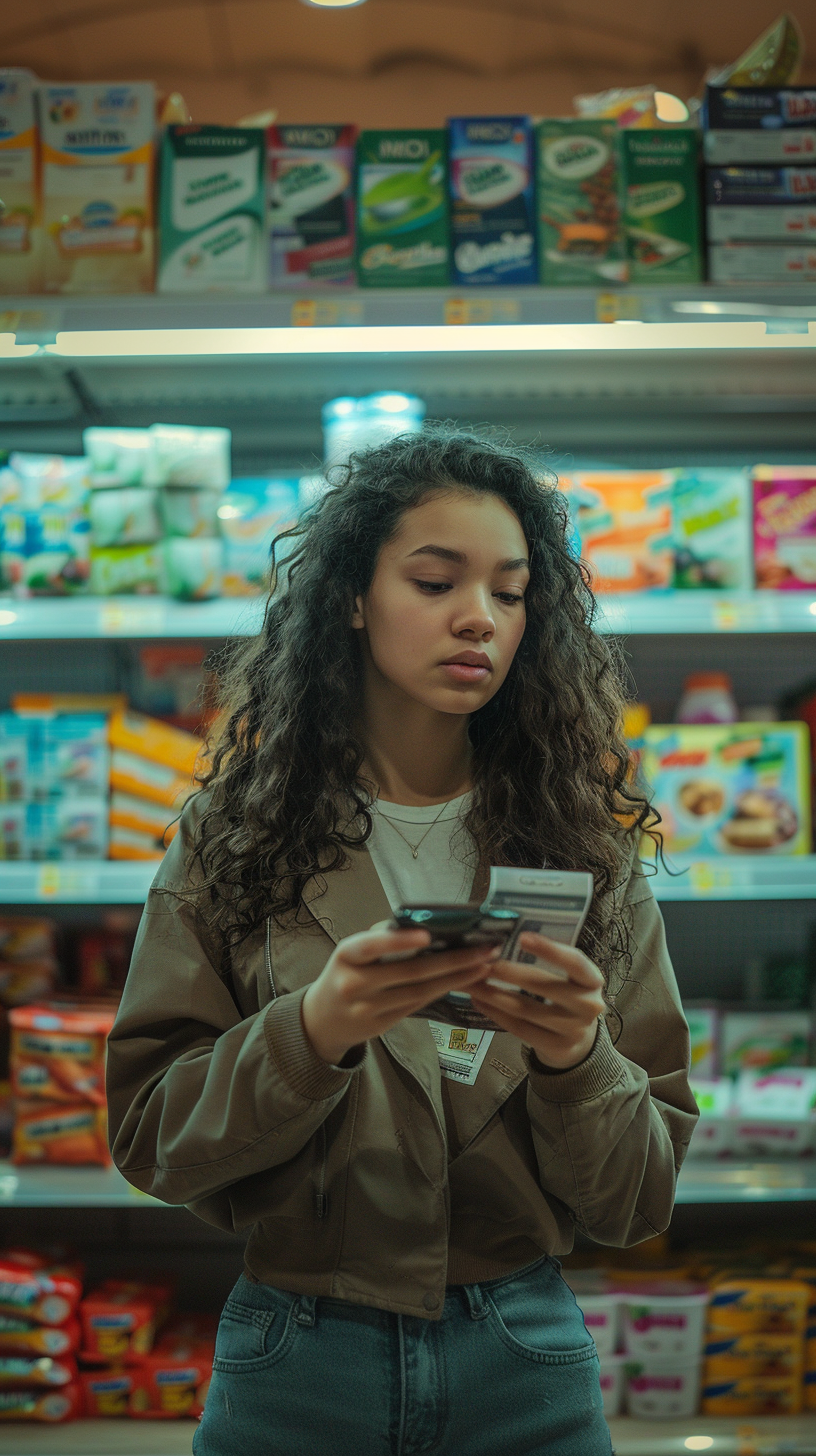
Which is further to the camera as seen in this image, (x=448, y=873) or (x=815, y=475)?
(x=815, y=475)

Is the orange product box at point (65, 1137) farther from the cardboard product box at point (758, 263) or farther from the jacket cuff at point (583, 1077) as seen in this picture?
the cardboard product box at point (758, 263)

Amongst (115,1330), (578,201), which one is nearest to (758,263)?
(578,201)

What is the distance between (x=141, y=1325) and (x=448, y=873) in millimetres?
1401

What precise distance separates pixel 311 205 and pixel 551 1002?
1.68 meters

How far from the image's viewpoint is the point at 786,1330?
2.02 m

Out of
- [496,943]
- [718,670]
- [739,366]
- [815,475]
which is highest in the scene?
[739,366]

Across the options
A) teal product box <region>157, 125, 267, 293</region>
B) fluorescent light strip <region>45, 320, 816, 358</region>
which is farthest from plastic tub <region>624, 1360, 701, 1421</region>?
teal product box <region>157, 125, 267, 293</region>

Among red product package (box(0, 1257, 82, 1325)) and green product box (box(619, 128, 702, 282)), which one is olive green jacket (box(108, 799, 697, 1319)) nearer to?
red product package (box(0, 1257, 82, 1325))

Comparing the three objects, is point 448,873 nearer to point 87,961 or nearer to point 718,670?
point 87,961

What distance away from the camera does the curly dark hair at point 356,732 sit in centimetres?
110

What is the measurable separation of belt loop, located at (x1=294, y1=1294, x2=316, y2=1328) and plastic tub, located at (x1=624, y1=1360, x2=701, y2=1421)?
131cm

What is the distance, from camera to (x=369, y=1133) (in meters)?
1.01

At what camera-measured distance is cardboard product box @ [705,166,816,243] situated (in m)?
2.00

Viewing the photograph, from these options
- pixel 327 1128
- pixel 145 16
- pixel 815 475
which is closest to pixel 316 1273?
pixel 327 1128
